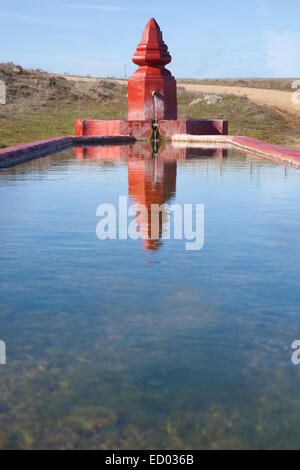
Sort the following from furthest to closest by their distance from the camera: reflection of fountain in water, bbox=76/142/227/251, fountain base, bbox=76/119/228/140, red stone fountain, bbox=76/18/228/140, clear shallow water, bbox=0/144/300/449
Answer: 1. fountain base, bbox=76/119/228/140
2. red stone fountain, bbox=76/18/228/140
3. reflection of fountain in water, bbox=76/142/227/251
4. clear shallow water, bbox=0/144/300/449

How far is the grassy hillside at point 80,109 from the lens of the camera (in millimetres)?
33281

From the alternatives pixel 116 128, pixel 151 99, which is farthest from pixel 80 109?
pixel 151 99

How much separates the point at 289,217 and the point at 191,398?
464cm

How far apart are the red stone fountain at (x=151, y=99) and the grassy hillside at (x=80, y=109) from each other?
5684 millimetres

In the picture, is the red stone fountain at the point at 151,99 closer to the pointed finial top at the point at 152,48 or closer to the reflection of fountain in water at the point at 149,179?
the pointed finial top at the point at 152,48

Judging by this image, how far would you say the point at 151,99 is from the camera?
24156 millimetres

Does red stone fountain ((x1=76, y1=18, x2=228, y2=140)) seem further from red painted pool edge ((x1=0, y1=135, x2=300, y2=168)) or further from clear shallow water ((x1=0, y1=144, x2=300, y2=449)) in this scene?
clear shallow water ((x1=0, y1=144, x2=300, y2=449))

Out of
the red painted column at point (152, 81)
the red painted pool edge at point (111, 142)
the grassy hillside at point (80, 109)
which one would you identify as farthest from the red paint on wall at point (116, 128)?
the grassy hillside at point (80, 109)

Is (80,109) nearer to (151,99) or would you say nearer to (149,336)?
(151,99)

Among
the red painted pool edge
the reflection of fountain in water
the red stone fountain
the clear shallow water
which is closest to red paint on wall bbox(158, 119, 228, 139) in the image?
the red stone fountain

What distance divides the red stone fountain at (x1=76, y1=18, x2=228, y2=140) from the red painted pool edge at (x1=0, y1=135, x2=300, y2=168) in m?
→ 0.52

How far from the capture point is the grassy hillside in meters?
33.3

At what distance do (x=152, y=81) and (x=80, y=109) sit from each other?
68.5ft

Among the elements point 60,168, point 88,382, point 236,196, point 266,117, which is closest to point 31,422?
point 88,382
